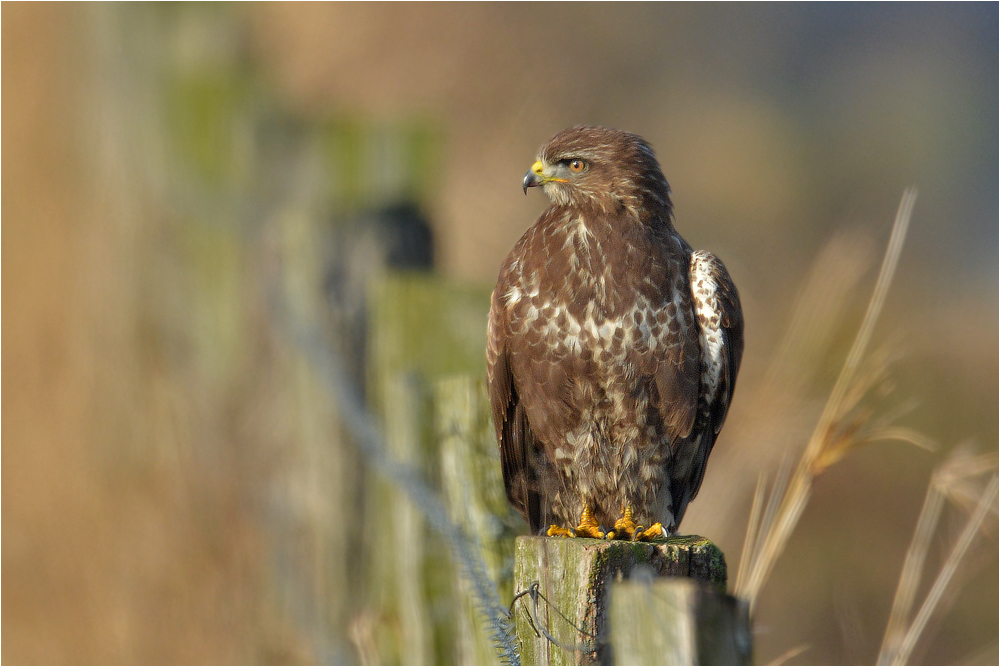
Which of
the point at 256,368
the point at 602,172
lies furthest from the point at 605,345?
the point at 256,368

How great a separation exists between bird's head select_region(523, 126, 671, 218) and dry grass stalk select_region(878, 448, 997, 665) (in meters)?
1.30

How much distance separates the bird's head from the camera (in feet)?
11.2

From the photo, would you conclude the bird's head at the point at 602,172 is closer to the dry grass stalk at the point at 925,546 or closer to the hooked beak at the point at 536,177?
the hooked beak at the point at 536,177

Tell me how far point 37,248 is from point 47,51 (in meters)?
1.48

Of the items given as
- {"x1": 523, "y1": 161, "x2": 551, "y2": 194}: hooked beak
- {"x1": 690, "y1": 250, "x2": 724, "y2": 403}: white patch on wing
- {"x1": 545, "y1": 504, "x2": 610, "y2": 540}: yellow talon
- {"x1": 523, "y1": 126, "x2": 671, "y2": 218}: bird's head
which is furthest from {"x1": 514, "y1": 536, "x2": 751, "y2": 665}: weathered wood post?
{"x1": 523, "y1": 161, "x2": 551, "y2": 194}: hooked beak

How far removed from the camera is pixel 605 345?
10.6 feet

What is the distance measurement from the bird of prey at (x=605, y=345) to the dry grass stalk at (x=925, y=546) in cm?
80

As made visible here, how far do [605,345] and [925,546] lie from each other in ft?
3.71

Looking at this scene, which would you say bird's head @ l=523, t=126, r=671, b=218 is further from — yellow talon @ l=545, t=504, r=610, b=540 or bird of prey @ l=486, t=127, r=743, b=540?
yellow talon @ l=545, t=504, r=610, b=540

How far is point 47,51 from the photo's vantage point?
21.3 ft

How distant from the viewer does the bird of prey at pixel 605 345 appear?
3236 mm

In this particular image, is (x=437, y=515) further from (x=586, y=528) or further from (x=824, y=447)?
(x=824, y=447)

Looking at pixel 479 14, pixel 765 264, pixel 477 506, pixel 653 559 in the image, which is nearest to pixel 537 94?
pixel 479 14

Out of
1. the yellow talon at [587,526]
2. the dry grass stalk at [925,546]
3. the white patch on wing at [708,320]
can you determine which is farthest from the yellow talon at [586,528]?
the dry grass stalk at [925,546]
